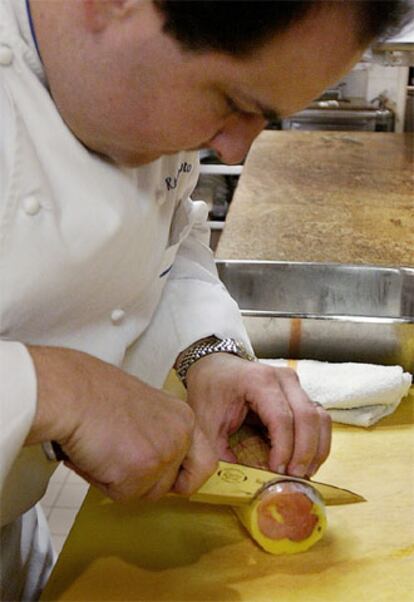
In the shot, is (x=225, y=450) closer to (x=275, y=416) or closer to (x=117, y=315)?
(x=275, y=416)

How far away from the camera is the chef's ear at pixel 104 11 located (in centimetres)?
57

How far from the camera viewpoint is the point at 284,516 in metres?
0.76

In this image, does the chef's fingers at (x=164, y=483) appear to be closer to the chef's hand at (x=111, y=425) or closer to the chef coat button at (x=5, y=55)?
the chef's hand at (x=111, y=425)

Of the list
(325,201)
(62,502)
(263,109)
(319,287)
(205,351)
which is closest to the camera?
(263,109)

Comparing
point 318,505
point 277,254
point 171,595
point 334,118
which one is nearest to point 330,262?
point 277,254

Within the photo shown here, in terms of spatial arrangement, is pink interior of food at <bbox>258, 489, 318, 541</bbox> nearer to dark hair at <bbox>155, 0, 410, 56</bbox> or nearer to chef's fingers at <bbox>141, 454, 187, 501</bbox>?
chef's fingers at <bbox>141, 454, 187, 501</bbox>

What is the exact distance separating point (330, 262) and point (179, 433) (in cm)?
77

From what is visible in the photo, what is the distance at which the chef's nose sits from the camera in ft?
2.18

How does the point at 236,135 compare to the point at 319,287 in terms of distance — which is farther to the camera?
the point at 319,287

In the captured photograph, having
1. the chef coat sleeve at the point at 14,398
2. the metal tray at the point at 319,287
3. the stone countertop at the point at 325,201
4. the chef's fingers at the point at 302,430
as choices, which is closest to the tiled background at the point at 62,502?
the stone countertop at the point at 325,201

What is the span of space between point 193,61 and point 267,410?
38 cm

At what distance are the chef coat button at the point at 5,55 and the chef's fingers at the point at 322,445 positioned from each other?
0.46 metres

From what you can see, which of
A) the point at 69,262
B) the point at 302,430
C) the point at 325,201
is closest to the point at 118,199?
the point at 69,262

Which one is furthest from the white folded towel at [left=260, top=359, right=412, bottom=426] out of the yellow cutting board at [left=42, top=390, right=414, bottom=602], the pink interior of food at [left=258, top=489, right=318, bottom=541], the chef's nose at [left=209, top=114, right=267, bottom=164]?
the chef's nose at [left=209, top=114, right=267, bottom=164]
